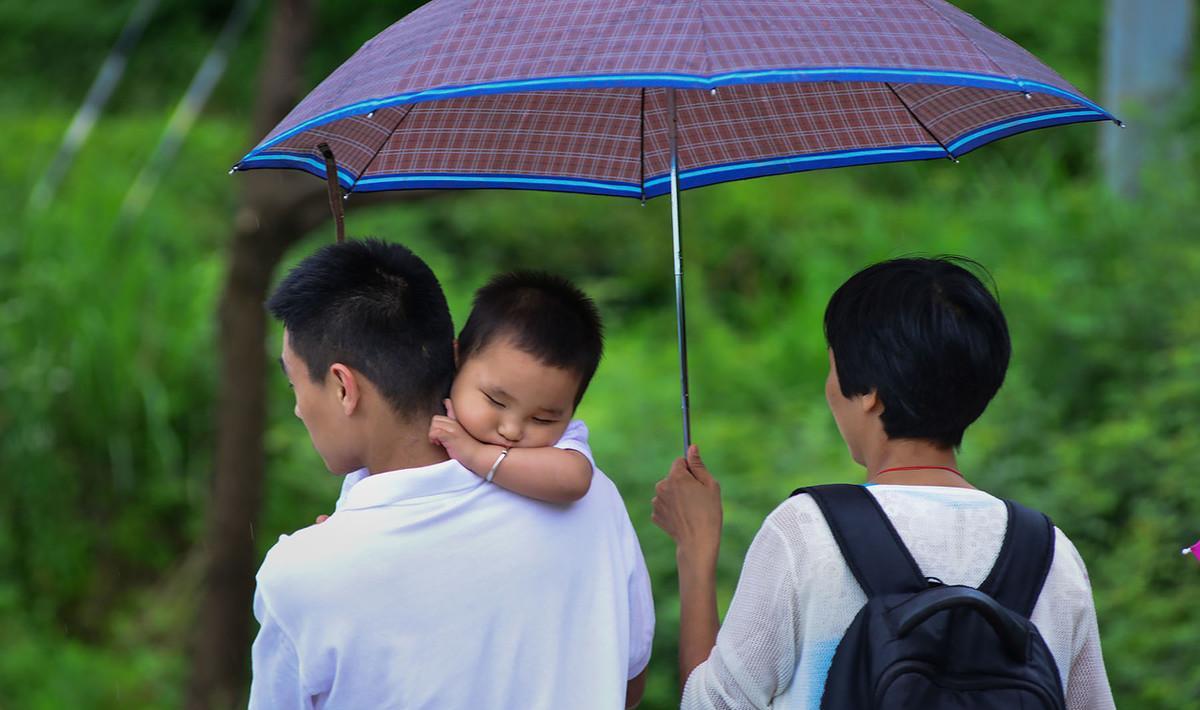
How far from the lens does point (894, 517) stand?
1759 mm

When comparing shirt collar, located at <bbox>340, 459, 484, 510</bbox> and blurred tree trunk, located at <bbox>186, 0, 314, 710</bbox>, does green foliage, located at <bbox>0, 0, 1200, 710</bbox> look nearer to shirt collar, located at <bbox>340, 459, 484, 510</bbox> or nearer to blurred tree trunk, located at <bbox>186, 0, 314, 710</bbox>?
blurred tree trunk, located at <bbox>186, 0, 314, 710</bbox>

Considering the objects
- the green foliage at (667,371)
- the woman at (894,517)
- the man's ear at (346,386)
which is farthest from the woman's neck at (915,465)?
the green foliage at (667,371)

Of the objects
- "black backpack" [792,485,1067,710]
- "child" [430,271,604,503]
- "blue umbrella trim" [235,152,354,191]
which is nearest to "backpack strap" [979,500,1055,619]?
"black backpack" [792,485,1067,710]

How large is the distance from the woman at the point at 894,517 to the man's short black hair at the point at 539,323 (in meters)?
0.35

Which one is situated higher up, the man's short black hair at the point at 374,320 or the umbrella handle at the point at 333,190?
the umbrella handle at the point at 333,190

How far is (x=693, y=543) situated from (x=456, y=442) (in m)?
0.47

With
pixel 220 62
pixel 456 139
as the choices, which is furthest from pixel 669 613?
pixel 220 62

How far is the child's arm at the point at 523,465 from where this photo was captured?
1.80 metres

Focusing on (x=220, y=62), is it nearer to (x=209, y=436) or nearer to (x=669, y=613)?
(x=209, y=436)

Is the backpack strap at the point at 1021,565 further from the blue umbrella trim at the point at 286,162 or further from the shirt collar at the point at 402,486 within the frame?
the blue umbrella trim at the point at 286,162

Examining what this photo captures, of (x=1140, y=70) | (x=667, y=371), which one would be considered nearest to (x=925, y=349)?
(x=667, y=371)

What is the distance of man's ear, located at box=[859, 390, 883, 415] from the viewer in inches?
73.2

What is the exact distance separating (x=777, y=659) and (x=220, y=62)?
34.0 ft

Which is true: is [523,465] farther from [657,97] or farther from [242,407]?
[242,407]
